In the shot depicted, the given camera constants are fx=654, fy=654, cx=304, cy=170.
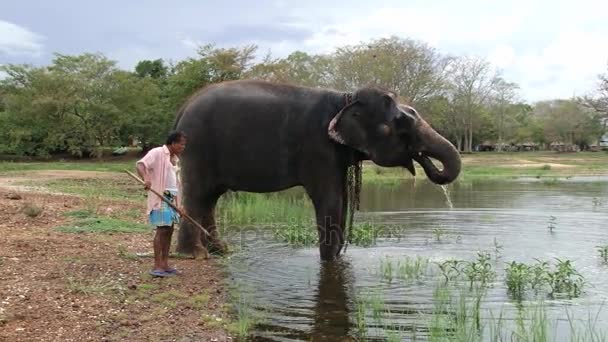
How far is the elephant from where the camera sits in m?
8.70

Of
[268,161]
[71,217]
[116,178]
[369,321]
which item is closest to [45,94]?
[116,178]

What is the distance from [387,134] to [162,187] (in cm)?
299

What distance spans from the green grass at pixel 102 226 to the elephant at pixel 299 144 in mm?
2386

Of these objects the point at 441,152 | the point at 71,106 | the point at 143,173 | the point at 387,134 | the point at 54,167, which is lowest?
the point at 54,167

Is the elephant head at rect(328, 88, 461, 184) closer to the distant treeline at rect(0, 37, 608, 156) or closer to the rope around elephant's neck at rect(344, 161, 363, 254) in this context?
the rope around elephant's neck at rect(344, 161, 363, 254)

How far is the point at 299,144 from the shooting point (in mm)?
9008

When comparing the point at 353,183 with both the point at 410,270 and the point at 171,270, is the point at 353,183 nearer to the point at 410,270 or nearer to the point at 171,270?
the point at 410,270

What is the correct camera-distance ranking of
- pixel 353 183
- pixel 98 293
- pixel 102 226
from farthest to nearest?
pixel 102 226 → pixel 353 183 → pixel 98 293

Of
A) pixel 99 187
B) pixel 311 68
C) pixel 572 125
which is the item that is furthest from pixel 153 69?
pixel 572 125

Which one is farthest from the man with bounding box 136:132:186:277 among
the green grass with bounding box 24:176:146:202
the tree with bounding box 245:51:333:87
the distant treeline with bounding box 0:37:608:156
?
the tree with bounding box 245:51:333:87

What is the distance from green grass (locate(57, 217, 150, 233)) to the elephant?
2.39 meters

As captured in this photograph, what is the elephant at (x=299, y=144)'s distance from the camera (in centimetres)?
870

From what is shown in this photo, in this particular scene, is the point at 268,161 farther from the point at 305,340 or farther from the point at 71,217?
the point at 71,217

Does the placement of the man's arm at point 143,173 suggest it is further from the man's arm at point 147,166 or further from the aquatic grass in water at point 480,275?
the aquatic grass in water at point 480,275
